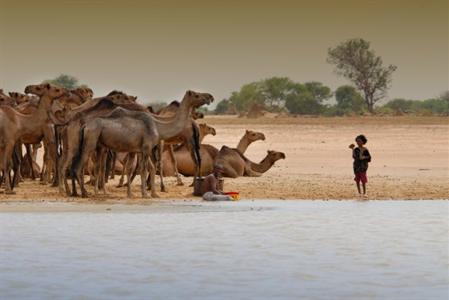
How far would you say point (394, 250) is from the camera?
13125 millimetres

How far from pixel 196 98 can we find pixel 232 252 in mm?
7697

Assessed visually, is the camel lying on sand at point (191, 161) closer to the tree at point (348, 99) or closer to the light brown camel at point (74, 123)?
the light brown camel at point (74, 123)

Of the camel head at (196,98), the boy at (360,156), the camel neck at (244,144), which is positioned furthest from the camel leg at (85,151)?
the camel neck at (244,144)

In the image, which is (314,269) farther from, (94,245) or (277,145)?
(277,145)

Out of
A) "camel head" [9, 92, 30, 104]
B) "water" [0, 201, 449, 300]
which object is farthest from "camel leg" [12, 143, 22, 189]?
"camel head" [9, 92, 30, 104]

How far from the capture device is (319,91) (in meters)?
82.6

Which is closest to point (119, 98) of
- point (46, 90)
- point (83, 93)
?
point (46, 90)

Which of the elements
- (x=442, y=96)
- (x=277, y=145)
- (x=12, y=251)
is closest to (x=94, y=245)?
(x=12, y=251)

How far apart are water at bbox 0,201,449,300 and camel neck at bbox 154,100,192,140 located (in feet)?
6.14

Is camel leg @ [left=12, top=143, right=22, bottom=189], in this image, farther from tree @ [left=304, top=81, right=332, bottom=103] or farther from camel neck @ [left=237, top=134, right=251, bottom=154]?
tree @ [left=304, top=81, right=332, bottom=103]

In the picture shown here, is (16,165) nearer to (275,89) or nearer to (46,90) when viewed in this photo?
(46,90)

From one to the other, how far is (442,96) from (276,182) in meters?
78.2

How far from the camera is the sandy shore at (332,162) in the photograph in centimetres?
2005

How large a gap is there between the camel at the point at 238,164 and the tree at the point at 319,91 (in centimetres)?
5645
